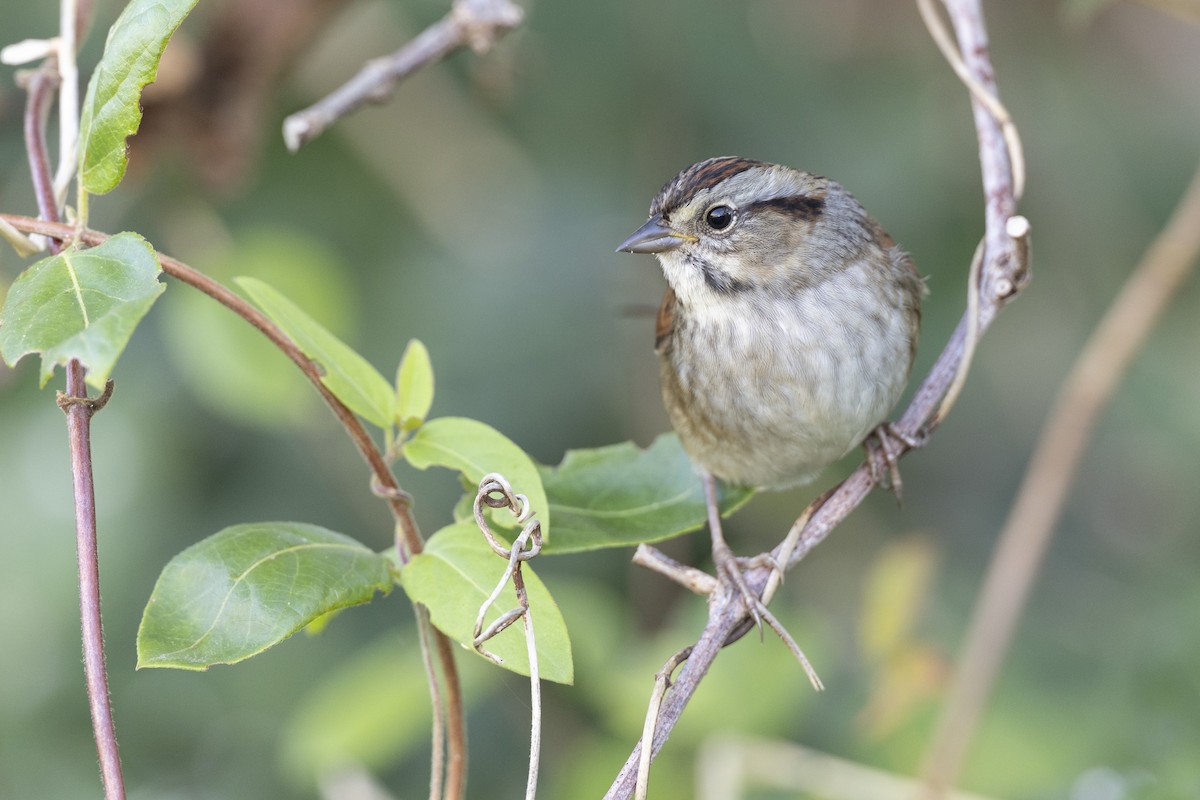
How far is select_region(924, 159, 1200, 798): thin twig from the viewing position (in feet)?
7.37

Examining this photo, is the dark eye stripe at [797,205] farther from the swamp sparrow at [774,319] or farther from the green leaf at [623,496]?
the green leaf at [623,496]

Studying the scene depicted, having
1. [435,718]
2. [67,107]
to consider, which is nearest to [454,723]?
[435,718]

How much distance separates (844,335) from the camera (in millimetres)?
2467

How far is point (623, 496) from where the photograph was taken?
1904 millimetres

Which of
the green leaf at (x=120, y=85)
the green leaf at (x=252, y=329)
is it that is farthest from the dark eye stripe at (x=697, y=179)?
the green leaf at (x=120, y=85)

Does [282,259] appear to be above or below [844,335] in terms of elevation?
above

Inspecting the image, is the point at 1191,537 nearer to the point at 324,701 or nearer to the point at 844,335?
the point at 844,335

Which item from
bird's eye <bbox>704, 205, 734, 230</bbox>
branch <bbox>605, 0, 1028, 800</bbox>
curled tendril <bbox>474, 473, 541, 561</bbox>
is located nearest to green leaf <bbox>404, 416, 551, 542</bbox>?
curled tendril <bbox>474, 473, 541, 561</bbox>

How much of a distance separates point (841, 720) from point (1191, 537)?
1630 mm

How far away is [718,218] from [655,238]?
139mm

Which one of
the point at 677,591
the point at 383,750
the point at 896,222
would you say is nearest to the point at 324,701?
the point at 383,750

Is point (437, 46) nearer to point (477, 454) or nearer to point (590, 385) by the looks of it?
point (477, 454)

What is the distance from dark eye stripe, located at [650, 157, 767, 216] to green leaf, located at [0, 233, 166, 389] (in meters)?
1.38

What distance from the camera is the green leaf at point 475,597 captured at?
4.70 ft
